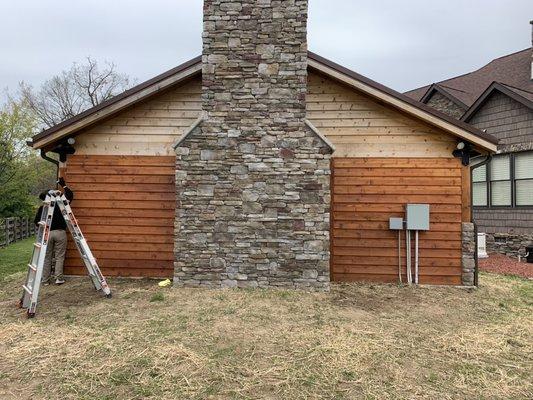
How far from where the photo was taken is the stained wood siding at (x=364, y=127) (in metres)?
8.24

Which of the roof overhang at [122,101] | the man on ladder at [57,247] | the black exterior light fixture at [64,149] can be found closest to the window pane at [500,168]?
the roof overhang at [122,101]

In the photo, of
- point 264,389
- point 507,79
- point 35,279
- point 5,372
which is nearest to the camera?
point 264,389

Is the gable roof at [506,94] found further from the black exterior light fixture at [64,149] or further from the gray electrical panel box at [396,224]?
the black exterior light fixture at [64,149]

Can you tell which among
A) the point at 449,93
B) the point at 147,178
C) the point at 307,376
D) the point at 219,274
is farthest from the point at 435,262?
the point at 449,93

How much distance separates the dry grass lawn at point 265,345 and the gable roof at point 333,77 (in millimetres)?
3074

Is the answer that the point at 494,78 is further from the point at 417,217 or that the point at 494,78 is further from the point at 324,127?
the point at 324,127

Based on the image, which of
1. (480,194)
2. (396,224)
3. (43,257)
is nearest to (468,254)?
(396,224)

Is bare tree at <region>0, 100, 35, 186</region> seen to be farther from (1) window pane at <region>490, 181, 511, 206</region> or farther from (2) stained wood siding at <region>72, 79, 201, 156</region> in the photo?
(1) window pane at <region>490, 181, 511, 206</region>

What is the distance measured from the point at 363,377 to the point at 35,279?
16.4ft

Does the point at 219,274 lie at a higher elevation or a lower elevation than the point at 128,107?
lower

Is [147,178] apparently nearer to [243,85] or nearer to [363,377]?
[243,85]

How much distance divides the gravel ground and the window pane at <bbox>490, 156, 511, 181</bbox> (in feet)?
7.83

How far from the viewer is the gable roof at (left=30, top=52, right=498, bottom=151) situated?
7758 millimetres

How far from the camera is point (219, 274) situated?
7.37 m
